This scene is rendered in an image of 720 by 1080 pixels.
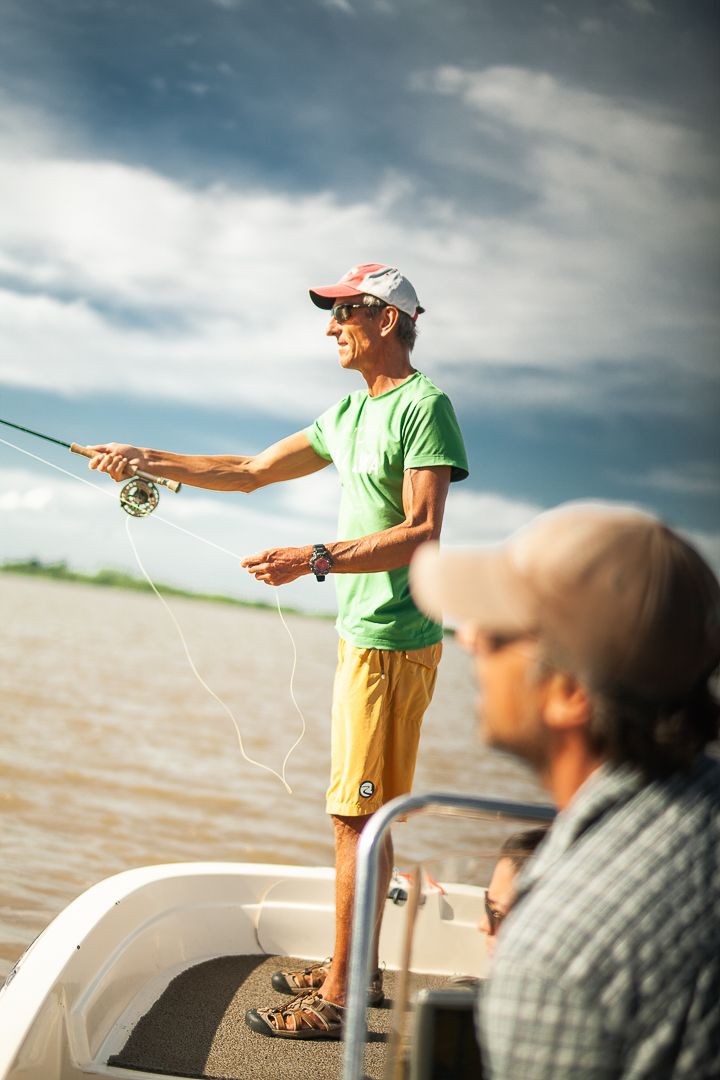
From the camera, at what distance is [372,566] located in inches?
104

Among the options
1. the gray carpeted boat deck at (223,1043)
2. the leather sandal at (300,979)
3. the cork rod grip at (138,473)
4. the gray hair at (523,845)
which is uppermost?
the cork rod grip at (138,473)

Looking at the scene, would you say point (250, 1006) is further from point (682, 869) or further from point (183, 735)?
point (183, 735)

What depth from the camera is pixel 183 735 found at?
38.9ft

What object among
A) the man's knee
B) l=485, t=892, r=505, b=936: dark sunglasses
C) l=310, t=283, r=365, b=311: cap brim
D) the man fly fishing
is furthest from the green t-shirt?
l=485, t=892, r=505, b=936: dark sunglasses

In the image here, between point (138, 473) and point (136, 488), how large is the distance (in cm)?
25

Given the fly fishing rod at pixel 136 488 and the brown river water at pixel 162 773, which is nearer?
the fly fishing rod at pixel 136 488

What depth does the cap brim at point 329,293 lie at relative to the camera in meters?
2.96

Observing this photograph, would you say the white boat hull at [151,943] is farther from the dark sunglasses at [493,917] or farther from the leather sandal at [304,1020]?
the leather sandal at [304,1020]

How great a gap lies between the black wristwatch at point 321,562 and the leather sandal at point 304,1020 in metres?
1.12

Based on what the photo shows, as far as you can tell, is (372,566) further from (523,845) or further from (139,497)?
(523,845)

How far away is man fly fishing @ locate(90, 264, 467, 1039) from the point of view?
8.70 feet

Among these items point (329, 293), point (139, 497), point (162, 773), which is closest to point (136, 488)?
point (139, 497)

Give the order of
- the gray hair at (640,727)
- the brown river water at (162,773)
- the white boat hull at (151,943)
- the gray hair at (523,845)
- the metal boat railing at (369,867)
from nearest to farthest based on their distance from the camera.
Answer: the gray hair at (640,727)
the metal boat railing at (369,867)
the gray hair at (523,845)
the white boat hull at (151,943)
the brown river water at (162,773)

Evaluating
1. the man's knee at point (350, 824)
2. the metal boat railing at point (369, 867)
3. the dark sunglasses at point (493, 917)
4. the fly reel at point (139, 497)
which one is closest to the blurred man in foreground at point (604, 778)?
the metal boat railing at point (369, 867)
